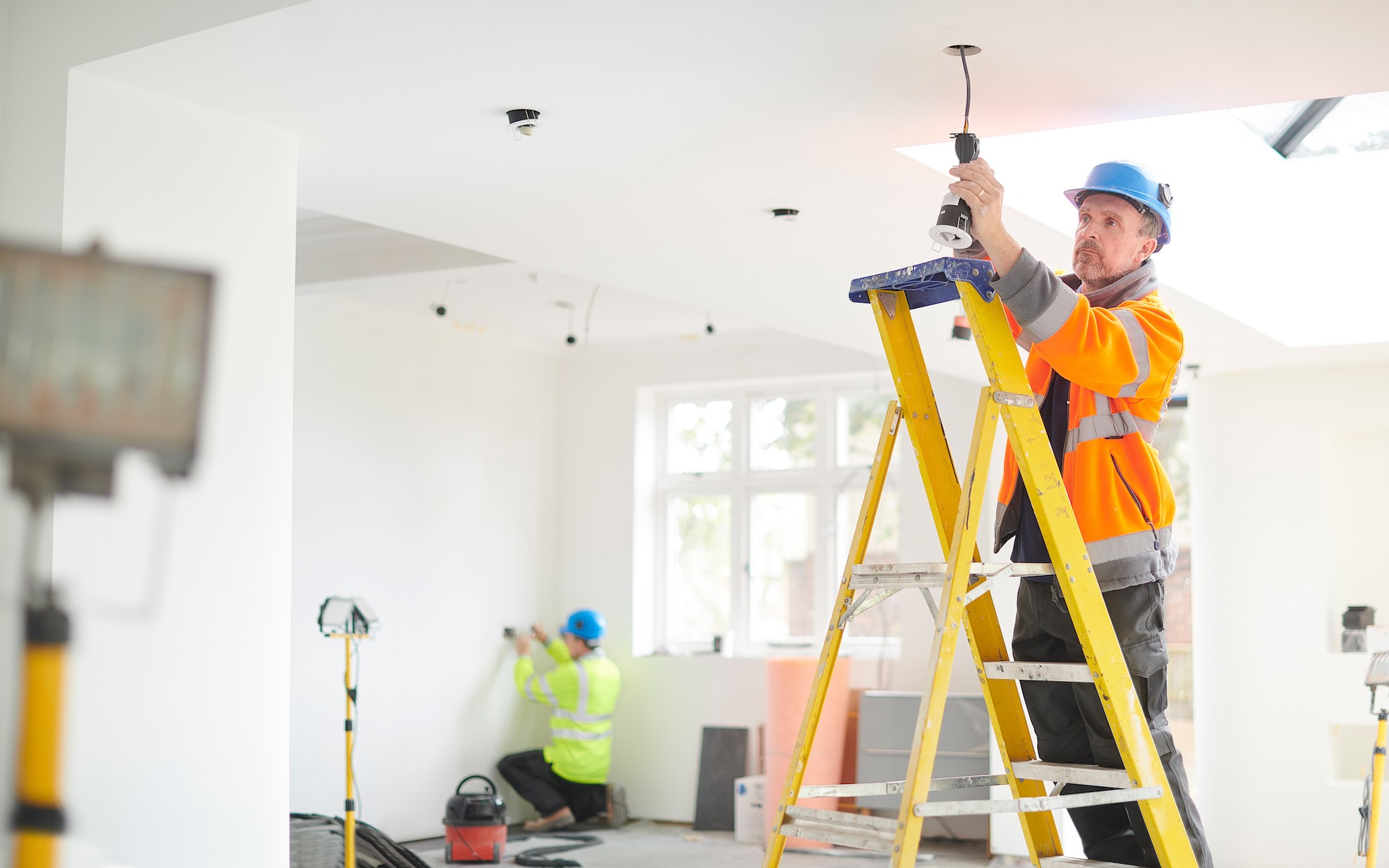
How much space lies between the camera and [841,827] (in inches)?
87.3

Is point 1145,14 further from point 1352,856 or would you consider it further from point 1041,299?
point 1352,856

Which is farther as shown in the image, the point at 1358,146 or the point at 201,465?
the point at 1358,146

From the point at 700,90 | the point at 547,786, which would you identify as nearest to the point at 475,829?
the point at 547,786

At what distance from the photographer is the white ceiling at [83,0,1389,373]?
103 inches

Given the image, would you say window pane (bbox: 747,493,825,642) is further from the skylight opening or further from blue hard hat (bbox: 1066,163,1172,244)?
blue hard hat (bbox: 1066,163,1172,244)

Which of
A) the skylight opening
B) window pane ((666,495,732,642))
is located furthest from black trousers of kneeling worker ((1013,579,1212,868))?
window pane ((666,495,732,642))

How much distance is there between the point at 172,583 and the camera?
302 centimetres

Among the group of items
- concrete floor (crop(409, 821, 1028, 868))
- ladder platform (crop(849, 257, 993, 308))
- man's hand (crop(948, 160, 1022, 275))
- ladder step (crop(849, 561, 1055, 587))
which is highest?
man's hand (crop(948, 160, 1022, 275))

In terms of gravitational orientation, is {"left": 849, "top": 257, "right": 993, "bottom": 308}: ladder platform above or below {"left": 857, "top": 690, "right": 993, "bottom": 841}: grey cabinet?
above

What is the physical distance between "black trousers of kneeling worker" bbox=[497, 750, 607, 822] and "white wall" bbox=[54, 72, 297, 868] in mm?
4841

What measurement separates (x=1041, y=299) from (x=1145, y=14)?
717mm

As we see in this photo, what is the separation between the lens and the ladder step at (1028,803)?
6.70 ft

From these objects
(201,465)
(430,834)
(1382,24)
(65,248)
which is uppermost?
(1382,24)

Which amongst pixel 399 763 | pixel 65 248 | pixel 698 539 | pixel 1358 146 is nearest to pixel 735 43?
pixel 65 248
